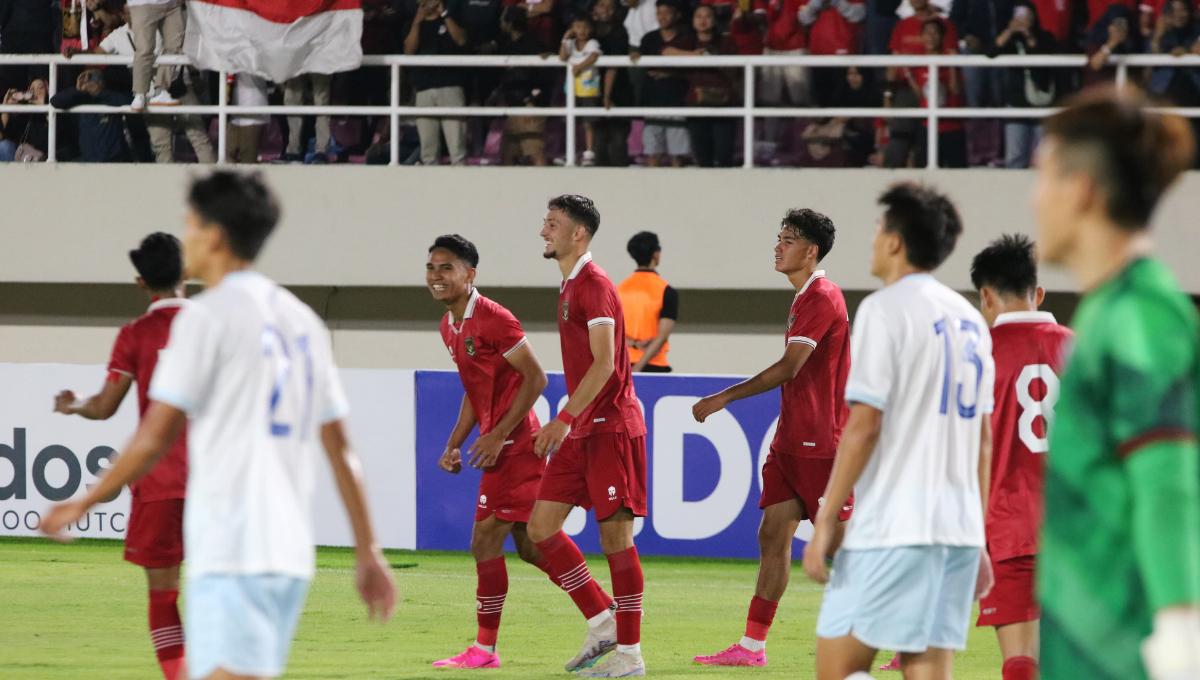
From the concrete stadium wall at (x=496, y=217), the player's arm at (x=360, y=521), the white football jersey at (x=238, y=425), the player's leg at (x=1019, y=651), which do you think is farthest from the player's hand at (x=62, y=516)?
the concrete stadium wall at (x=496, y=217)

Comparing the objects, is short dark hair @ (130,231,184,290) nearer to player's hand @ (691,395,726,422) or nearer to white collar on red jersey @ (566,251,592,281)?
white collar on red jersey @ (566,251,592,281)

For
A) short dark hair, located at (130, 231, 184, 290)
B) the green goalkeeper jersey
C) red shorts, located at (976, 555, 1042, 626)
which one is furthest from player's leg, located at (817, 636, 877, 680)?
short dark hair, located at (130, 231, 184, 290)

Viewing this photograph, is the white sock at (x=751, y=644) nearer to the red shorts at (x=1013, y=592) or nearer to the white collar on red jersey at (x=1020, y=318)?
the red shorts at (x=1013, y=592)

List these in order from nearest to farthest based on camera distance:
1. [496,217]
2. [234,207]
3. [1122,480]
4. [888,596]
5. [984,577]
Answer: [1122,480] < [234,207] < [888,596] < [984,577] < [496,217]

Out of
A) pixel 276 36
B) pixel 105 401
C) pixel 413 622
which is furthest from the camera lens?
pixel 276 36

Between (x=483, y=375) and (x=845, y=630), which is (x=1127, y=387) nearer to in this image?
(x=845, y=630)

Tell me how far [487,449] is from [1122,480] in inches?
221

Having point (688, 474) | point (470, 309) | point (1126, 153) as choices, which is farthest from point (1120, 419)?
point (688, 474)

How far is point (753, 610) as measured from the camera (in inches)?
341

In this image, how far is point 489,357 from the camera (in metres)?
8.62

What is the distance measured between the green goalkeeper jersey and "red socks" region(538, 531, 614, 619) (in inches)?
201

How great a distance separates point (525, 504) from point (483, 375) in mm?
656

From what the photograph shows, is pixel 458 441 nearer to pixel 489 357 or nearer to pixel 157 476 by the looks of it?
pixel 489 357

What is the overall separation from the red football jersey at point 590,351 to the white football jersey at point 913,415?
3.16 metres
